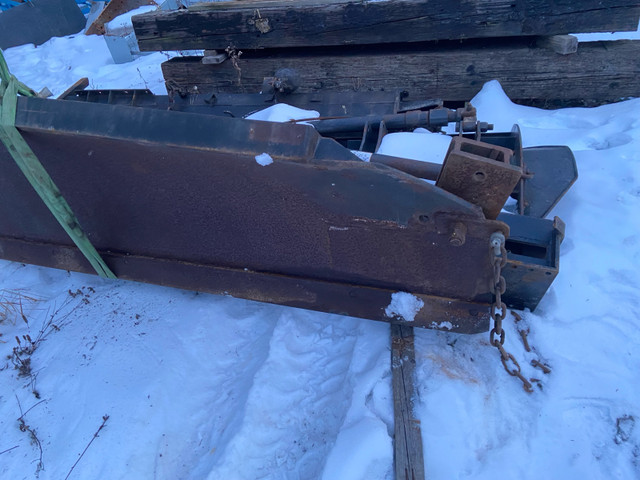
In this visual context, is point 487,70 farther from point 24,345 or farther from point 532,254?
point 24,345

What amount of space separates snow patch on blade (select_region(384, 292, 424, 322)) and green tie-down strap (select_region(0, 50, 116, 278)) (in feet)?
5.44

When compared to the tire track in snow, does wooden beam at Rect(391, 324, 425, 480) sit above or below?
above

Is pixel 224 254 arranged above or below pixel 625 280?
above

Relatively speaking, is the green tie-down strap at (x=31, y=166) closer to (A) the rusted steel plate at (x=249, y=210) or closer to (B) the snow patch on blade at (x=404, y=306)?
(A) the rusted steel plate at (x=249, y=210)

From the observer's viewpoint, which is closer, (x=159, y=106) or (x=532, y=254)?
(x=532, y=254)

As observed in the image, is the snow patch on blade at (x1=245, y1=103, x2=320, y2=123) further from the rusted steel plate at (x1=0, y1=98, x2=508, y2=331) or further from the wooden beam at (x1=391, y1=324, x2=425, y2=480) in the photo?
the wooden beam at (x1=391, y1=324, x2=425, y2=480)

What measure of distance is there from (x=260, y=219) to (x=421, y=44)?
2975 mm

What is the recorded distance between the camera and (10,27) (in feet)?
29.8

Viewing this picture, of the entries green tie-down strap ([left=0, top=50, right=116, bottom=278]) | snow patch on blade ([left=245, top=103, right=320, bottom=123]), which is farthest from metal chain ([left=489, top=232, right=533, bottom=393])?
green tie-down strap ([left=0, top=50, right=116, bottom=278])

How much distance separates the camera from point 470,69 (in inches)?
159

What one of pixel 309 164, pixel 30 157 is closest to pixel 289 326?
pixel 309 164

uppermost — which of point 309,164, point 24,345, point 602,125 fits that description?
point 309,164

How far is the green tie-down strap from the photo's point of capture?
1.86m

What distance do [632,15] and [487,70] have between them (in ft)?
3.67
